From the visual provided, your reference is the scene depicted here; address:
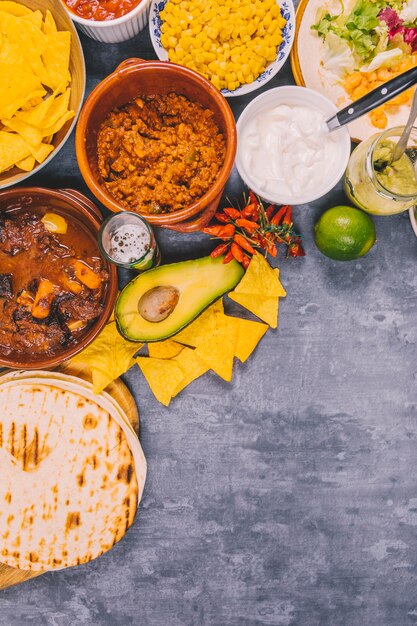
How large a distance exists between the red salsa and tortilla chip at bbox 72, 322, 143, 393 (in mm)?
1115

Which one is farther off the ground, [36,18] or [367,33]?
[36,18]

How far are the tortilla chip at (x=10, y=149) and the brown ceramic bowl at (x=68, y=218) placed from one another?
0.13 meters

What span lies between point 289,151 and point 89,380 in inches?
47.6

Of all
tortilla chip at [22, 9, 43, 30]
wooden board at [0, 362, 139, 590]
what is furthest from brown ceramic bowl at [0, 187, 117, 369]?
tortilla chip at [22, 9, 43, 30]

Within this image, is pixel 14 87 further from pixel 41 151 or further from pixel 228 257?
pixel 228 257

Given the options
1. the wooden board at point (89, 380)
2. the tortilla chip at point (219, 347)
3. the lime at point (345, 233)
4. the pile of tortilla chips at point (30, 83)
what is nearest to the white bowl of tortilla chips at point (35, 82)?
the pile of tortilla chips at point (30, 83)

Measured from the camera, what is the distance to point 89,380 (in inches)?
88.4

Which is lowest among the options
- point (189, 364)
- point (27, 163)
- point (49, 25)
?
point (189, 364)

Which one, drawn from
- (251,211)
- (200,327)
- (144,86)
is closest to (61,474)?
(200,327)

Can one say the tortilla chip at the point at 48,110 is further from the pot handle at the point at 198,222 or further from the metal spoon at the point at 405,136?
the metal spoon at the point at 405,136

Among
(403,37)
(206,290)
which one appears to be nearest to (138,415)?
(206,290)

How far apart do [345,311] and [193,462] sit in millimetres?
908

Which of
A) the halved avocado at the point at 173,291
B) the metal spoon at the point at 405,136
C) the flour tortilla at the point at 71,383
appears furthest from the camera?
the flour tortilla at the point at 71,383

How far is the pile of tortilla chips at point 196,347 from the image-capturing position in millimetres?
2111
